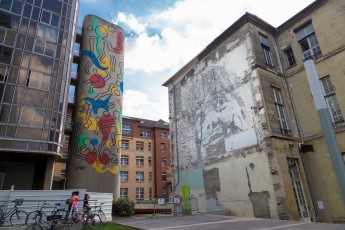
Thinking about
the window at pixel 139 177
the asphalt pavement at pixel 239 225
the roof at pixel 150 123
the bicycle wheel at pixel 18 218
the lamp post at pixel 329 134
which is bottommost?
the asphalt pavement at pixel 239 225

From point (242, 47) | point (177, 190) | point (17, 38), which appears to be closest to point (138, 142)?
point (177, 190)

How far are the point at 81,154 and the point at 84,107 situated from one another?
4690 millimetres

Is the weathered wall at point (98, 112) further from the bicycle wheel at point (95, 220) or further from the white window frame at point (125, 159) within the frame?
the white window frame at point (125, 159)

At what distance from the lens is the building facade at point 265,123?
1377 cm

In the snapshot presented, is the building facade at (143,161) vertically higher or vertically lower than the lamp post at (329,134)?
higher

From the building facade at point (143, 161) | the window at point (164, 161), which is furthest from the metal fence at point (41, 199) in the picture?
the window at point (164, 161)

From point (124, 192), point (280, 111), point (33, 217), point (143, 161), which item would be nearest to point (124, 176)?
point (124, 192)

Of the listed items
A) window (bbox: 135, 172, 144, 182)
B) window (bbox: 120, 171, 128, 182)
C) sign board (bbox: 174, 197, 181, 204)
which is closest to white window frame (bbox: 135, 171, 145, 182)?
window (bbox: 135, 172, 144, 182)

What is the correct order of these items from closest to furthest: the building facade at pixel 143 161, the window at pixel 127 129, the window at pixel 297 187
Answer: the window at pixel 297 187, the building facade at pixel 143 161, the window at pixel 127 129

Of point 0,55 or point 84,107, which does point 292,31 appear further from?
point 0,55

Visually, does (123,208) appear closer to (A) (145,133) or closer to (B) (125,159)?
(B) (125,159)

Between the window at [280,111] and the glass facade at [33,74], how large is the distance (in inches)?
646

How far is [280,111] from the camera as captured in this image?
16.0 meters

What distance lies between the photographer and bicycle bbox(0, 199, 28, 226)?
11.0m
